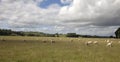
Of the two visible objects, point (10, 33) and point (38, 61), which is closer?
point (38, 61)

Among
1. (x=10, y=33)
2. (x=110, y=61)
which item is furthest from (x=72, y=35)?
(x=110, y=61)

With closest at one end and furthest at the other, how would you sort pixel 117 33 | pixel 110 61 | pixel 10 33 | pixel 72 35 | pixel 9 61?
1. pixel 9 61
2. pixel 110 61
3. pixel 117 33
4. pixel 72 35
5. pixel 10 33

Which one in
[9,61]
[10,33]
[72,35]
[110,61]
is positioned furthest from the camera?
[10,33]

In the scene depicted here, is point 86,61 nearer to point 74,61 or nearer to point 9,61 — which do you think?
point 74,61

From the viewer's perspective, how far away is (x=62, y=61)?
21422 mm

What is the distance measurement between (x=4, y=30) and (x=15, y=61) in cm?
17344

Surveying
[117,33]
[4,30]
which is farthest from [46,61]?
[4,30]

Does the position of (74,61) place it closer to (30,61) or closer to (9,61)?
(30,61)

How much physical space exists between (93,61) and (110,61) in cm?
184

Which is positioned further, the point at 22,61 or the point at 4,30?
the point at 4,30

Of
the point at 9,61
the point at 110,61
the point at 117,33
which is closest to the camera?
the point at 9,61

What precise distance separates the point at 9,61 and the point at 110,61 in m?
9.91

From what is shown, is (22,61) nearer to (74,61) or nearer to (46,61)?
(46,61)

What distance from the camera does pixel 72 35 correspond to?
178 m
